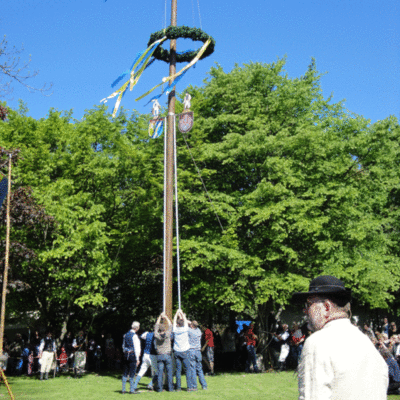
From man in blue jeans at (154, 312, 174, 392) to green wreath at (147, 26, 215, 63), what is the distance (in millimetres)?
7307

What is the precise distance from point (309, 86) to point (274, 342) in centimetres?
1042

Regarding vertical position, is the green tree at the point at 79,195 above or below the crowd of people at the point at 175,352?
above

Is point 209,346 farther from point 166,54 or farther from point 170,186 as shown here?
point 166,54

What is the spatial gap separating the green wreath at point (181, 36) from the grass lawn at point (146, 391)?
29.9 feet

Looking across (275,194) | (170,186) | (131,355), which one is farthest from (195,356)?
(275,194)

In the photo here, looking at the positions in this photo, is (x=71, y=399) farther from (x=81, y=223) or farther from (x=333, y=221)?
(x=333, y=221)

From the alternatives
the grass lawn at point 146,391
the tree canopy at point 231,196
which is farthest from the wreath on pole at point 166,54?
the grass lawn at point 146,391

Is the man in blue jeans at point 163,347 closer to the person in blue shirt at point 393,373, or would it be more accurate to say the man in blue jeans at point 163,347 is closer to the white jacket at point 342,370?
the person in blue shirt at point 393,373

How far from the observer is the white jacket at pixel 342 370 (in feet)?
7.63

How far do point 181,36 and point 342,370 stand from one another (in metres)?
13.7

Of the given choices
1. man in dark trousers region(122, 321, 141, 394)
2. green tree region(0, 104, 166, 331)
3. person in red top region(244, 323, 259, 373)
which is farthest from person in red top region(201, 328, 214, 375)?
man in dark trousers region(122, 321, 141, 394)

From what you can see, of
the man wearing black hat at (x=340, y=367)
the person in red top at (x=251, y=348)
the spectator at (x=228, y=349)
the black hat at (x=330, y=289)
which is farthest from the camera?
the spectator at (x=228, y=349)

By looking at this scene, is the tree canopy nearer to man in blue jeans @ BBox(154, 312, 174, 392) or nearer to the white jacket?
man in blue jeans @ BBox(154, 312, 174, 392)

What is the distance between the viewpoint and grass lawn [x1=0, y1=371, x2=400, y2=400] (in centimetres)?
1266
